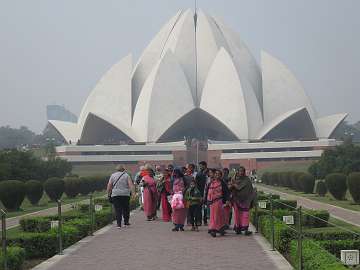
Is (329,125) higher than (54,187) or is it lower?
higher

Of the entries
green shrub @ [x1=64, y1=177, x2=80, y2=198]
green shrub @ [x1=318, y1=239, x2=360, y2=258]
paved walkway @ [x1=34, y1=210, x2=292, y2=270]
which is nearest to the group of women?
paved walkway @ [x1=34, y1=210, x2=292, y2=270]

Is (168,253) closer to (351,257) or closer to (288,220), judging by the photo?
(288,220)

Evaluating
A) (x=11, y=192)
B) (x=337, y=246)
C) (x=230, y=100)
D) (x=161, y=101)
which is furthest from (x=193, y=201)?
(x=230, y=100)

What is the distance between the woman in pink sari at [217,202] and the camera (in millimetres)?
9055

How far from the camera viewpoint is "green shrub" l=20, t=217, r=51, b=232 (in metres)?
9.41

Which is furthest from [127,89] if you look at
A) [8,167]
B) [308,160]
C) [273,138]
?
[8,167]

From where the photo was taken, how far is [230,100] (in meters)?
53.4

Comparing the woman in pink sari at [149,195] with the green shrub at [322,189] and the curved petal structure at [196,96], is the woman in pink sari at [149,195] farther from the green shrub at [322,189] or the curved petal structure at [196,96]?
the curved petal structure at [196,96]

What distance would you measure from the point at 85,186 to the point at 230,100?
2938 centimetres

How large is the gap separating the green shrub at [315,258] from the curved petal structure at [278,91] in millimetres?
49614

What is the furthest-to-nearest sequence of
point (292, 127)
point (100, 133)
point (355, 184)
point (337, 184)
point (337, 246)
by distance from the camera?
point (100, 133) < point (292, 127) < point (337, 184) < point (355, 184) < point (337, 246)

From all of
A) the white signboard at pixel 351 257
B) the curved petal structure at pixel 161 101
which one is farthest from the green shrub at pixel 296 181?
the curved petal structure at pixel 161 101

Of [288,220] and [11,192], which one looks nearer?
[288,220]

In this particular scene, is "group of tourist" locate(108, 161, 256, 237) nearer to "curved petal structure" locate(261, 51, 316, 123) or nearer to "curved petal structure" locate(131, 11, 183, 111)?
"curved petal structure" locate(261, 51, 316, 123)
